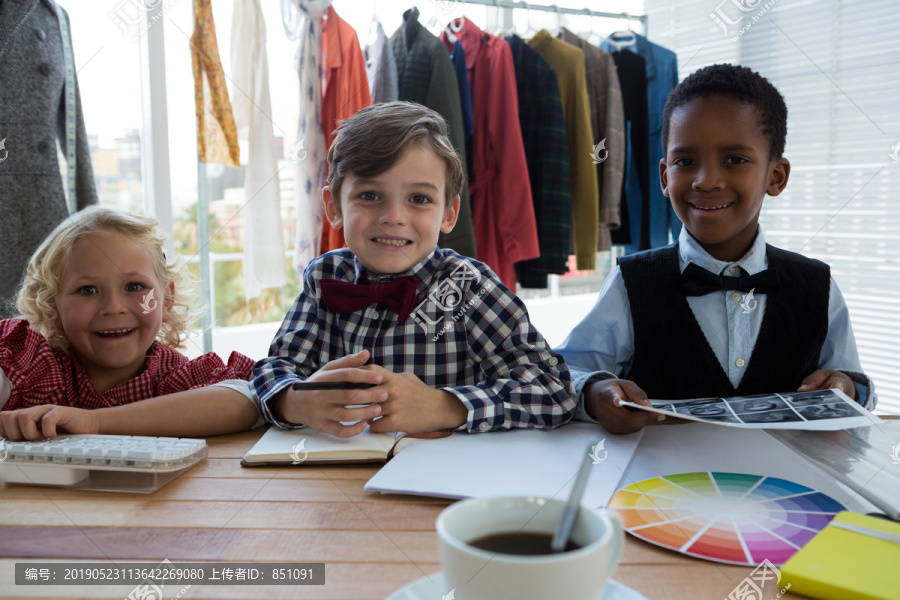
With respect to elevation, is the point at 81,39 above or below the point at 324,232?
above

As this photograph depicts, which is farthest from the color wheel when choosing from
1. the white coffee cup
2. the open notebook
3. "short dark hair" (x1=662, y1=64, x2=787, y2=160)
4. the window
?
the window

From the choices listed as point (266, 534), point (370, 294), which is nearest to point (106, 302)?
point (370, 294)

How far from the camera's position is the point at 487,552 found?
0.35 meters

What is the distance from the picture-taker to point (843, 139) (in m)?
2.52

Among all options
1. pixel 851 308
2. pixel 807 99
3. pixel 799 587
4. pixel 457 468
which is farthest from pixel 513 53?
pixel 799 587

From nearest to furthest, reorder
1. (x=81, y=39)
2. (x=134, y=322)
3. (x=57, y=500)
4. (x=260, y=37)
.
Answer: (x=57, y=500) → (x=134, y=322) → (x=81, y=39) → (x=260, y=37)

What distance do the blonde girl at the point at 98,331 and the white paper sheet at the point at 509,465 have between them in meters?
0.34

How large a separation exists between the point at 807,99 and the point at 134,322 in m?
2.63

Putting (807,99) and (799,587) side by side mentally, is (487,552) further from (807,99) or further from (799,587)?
(807,99)

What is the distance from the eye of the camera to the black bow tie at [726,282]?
3.64 ft

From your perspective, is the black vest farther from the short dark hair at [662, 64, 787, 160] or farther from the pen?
the pen

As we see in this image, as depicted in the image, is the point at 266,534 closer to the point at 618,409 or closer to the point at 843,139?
the point at 618,409

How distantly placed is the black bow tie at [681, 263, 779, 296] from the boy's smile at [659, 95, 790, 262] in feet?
0.24

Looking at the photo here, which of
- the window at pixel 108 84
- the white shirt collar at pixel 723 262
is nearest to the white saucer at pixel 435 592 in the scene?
the white shirt collar at pixel 723 262
